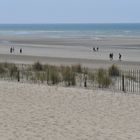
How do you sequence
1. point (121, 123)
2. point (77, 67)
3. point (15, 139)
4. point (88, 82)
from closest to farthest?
point (15, 139), point (121, 123), point (88, 82), point (77, 67)

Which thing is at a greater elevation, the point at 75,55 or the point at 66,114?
the point at 75,55

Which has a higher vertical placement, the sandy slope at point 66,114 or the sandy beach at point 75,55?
the sandy beach at point 75,55

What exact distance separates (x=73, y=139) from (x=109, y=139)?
2.37 ft

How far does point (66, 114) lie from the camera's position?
41.3ft

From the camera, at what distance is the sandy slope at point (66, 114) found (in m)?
10.1

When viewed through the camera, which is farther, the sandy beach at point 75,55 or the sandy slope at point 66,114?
the sandy beach at point 75,55

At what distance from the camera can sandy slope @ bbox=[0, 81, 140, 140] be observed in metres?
10.1

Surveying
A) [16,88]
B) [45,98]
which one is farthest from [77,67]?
[45,98]

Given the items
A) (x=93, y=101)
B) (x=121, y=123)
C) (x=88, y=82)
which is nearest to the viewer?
(x=121, y=123)

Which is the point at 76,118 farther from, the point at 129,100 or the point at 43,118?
the point at 129,100

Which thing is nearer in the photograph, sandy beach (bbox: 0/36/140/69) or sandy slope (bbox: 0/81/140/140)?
sandy slope (bbox: 0/81/140/140)

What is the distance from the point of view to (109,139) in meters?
9.67

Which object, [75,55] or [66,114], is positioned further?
[75,55]

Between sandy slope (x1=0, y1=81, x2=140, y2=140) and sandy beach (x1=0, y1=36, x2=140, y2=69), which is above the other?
sandy beach (x1=0, y1=36, x2=140, y2=69)
